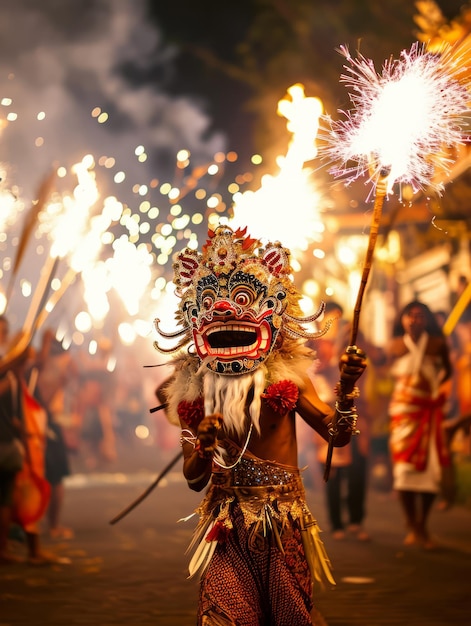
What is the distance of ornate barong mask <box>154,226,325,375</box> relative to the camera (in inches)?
137

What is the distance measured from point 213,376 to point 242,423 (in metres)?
0.21

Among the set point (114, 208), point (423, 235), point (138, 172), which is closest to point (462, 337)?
point (423, 235)

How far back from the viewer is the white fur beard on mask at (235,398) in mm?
3432

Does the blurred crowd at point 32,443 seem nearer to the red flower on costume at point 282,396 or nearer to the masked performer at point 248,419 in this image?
the masked performer at point 248,419

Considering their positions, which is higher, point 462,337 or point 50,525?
point 462,337

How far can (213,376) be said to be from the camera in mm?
3512

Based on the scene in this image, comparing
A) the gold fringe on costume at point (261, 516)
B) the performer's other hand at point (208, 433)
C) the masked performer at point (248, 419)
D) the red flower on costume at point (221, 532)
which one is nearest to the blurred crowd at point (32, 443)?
the masked performer at point (248, 419)

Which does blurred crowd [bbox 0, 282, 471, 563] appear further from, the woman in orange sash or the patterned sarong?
the patterned sarong

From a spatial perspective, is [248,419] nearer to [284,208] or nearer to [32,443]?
[284,208]

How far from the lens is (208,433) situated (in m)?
3.14

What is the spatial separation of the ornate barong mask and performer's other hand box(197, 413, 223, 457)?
13.8 inches

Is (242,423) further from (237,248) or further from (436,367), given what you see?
(436,367)

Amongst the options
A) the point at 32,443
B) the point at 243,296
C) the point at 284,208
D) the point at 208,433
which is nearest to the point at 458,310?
the point at 32,443

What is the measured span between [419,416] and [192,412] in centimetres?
410
